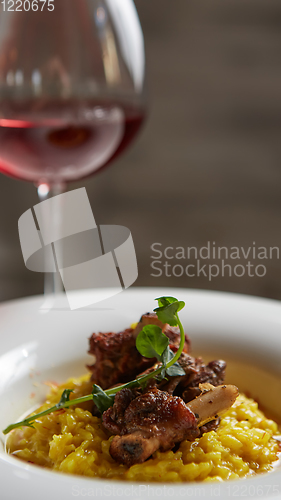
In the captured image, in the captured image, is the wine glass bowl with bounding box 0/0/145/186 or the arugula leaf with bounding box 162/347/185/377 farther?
the wine glass bowl with bounding box 0/0/145/186

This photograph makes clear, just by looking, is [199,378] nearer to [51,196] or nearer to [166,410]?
[166,410]

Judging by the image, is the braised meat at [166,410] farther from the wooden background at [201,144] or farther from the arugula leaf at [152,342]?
the wooden background at [201,144]

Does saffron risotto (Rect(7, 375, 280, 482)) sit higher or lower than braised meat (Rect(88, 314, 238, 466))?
lower

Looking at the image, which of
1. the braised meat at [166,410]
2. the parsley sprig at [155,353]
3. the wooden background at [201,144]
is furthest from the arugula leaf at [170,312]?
the wooden background at [201,144]
